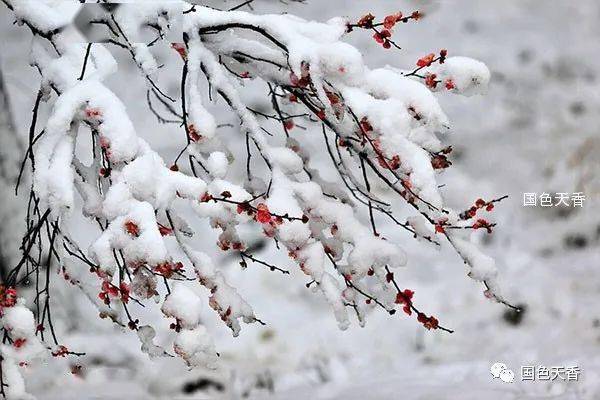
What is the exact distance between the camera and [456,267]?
237 inches

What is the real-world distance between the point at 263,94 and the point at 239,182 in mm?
1224

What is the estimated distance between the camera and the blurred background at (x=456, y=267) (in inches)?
181

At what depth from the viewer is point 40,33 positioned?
97.0 inches

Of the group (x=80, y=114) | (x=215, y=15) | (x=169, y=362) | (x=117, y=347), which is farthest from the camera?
(x=117, y=347)

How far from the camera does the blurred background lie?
4590 millimetres

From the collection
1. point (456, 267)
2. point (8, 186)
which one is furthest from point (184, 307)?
point (456, 267)

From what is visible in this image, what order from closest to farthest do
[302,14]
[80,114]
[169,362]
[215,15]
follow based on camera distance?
[80,114]
[215,15]
[169,362]
[302,14]

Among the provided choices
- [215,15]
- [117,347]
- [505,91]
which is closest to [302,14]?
[505,91]

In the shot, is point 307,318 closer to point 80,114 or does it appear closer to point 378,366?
point 378,366

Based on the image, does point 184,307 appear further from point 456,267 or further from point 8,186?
point 456,267

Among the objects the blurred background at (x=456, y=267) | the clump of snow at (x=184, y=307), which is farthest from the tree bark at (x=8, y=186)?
the clump of snow at (x=184, y=307)

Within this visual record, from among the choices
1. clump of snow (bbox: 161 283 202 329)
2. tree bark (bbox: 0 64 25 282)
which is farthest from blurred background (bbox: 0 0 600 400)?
clump of snow (bbox: 161 283 202 329)

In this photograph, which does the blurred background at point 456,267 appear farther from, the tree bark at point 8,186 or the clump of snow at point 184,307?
the clump of snow at point 184,307

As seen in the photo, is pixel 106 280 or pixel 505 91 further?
pixel 505 91
